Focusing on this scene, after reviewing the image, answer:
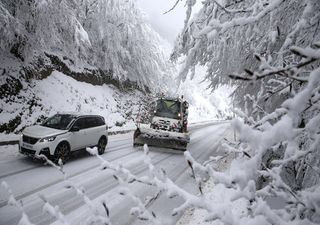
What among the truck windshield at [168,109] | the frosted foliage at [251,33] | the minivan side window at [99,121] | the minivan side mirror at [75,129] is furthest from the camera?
the truck windshield at [168,109]

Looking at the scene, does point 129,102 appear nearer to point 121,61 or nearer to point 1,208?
point 121,61

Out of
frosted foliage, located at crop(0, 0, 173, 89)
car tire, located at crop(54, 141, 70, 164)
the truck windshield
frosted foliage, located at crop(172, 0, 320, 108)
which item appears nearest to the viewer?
frosted foliage, located at crop(172, 0, 320, 108)

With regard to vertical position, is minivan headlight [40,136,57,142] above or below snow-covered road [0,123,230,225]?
above

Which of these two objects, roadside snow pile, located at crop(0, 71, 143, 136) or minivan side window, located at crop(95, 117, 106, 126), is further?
roadside snow pile, located at crop(0, 71, 143, 136)

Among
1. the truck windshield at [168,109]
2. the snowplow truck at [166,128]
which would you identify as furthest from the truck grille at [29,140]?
the truck windshield at [168,109]

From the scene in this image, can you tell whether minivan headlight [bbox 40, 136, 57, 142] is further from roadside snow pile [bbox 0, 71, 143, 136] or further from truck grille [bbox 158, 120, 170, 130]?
truck grille [bbox 158, 120, 170, 130]

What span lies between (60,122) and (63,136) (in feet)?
3.54

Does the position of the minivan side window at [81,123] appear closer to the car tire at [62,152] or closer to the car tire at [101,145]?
the car tire at [62,152]

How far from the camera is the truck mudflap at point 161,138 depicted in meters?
15.3

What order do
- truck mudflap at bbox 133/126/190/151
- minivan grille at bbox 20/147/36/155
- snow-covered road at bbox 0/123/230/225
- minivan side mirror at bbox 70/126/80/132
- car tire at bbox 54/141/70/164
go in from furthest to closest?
truck mudflap at bbox 133/126/190/151
minivan side mirror at bbox 70/126/80/132
car tire at bbox 54/141/70/164
minivan grille at bbox 20/147/36/155
snow-covered road at bbox 0/123/230/225

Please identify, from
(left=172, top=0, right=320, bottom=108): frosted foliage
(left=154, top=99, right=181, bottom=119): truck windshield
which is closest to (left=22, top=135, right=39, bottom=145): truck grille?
(left=172, top=0, right=320, bottom=108): frosted foliage

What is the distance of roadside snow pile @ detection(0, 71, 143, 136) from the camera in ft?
53.3

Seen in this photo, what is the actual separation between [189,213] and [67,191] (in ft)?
10.6

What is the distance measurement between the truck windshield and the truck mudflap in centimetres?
226
